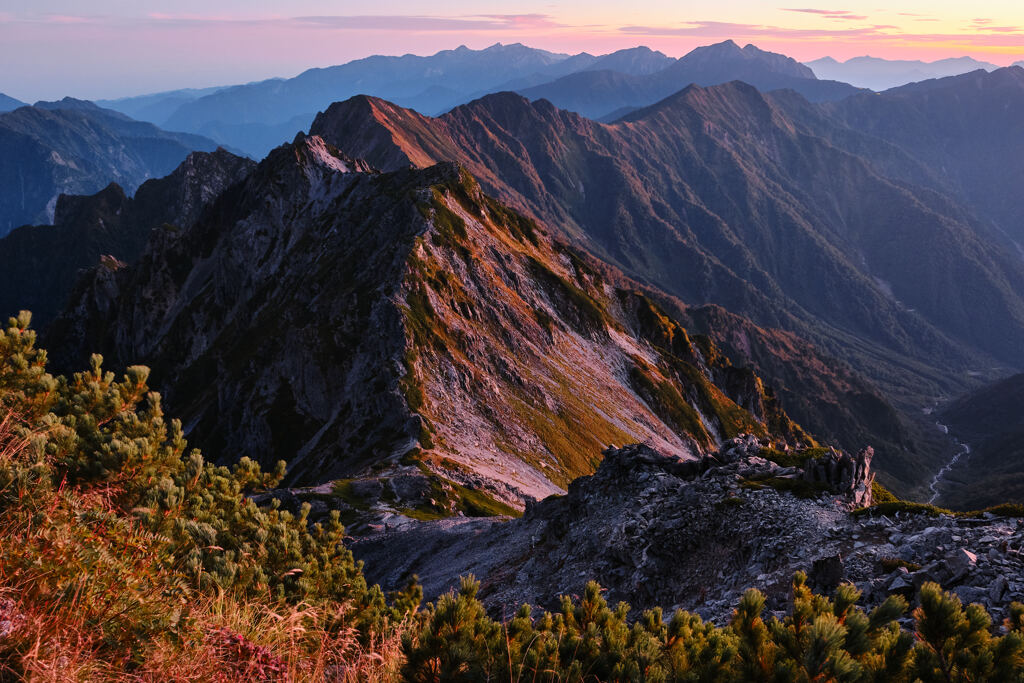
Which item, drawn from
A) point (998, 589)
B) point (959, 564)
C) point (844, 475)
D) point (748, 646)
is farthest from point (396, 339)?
point (748, 646)

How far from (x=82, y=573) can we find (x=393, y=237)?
344ft

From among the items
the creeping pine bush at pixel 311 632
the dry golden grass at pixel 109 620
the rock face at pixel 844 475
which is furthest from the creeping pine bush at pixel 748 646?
the rock face at pixel 844 475

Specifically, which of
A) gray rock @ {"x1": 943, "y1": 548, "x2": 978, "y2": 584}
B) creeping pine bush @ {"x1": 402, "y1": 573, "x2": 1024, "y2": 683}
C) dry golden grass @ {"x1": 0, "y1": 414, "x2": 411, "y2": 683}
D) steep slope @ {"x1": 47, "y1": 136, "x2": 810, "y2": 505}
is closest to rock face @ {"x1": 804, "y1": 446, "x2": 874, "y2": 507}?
gray rock @ {"x1": 943, "y1": 548, "x2": 978, "y2": 584}

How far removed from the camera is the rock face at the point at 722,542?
19812 mm

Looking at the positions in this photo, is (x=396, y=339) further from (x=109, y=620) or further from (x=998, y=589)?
(x=109, y=620)

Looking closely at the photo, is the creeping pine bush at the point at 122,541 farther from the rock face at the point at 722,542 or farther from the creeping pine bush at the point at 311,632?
the rock face at the point at 722,542

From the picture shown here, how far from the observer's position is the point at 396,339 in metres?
82.3

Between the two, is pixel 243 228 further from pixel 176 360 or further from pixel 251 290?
pixel 176 360

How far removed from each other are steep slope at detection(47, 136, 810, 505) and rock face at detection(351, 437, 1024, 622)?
2619 centimetres

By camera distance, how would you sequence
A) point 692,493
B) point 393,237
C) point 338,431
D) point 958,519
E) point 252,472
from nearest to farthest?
point 252,472
point 958,519
point 692,493
point 338,431
point 393,237

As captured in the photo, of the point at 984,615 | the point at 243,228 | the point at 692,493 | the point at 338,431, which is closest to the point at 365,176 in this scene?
the point at 243,228

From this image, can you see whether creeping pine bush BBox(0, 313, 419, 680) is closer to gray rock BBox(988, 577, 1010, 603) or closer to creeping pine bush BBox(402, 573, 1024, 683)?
creeping pine bush BBox(402, 573, 1024, 683)

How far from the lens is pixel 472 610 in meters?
9.69

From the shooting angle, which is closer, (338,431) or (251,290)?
(338,431)
